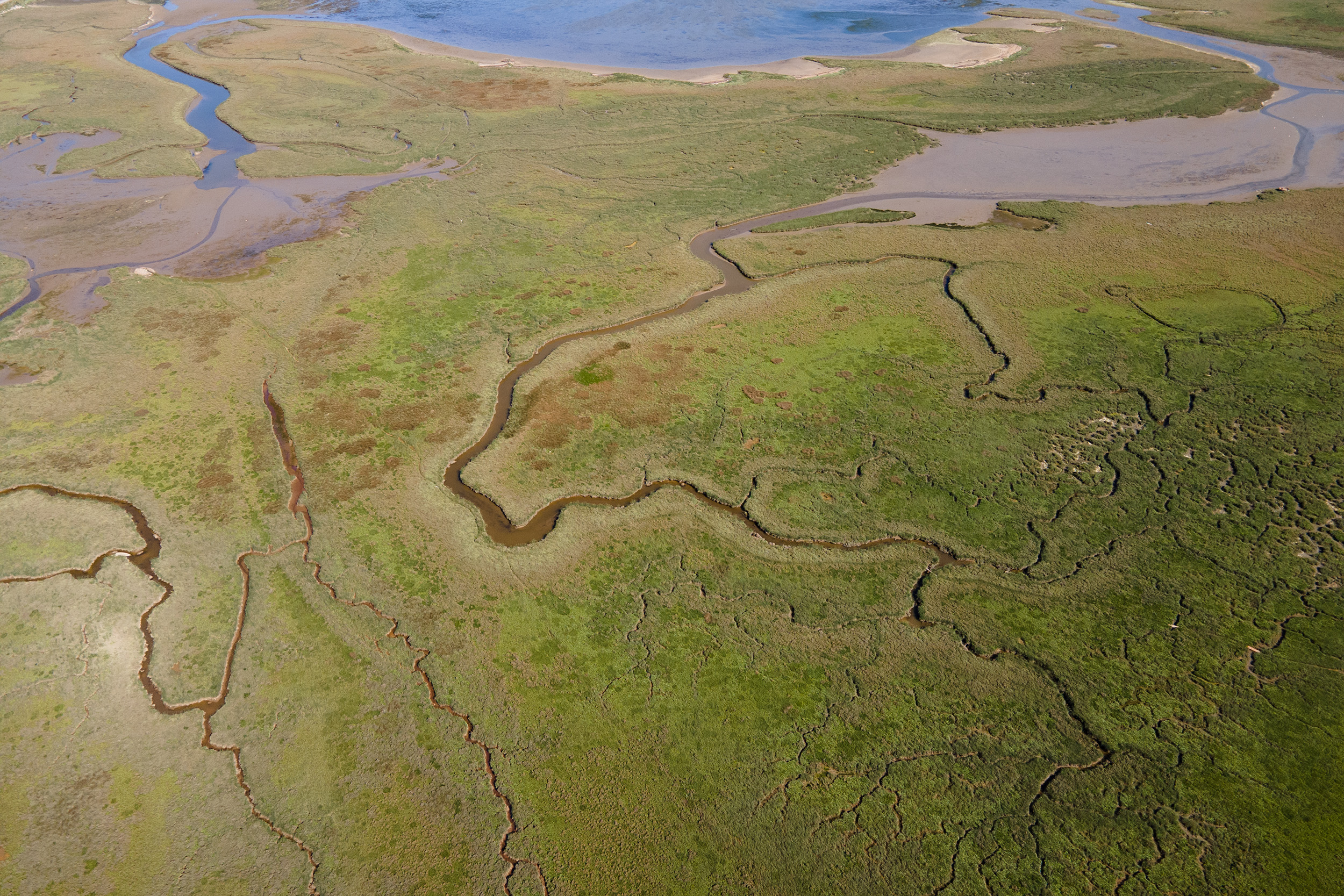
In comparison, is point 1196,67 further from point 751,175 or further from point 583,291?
point 583,291

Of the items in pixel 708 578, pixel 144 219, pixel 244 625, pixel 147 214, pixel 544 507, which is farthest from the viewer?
pixel 147 214

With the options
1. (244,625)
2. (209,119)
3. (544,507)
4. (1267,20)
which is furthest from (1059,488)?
(1267,20)

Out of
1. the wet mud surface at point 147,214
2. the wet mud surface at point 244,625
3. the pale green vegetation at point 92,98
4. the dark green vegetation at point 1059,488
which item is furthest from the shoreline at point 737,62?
the wet mud surface at point 244,625

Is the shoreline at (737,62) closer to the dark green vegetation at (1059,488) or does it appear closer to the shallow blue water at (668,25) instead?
the shallow blue water at (668,25)

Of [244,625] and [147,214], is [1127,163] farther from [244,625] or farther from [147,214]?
[147,214]

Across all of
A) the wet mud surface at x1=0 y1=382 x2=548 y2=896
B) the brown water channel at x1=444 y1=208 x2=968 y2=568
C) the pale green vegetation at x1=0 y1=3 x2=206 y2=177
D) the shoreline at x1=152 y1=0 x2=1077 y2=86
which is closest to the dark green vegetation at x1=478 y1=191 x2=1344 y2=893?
the brown water channel at x1=444 y1=208 x2=968 y2=568
